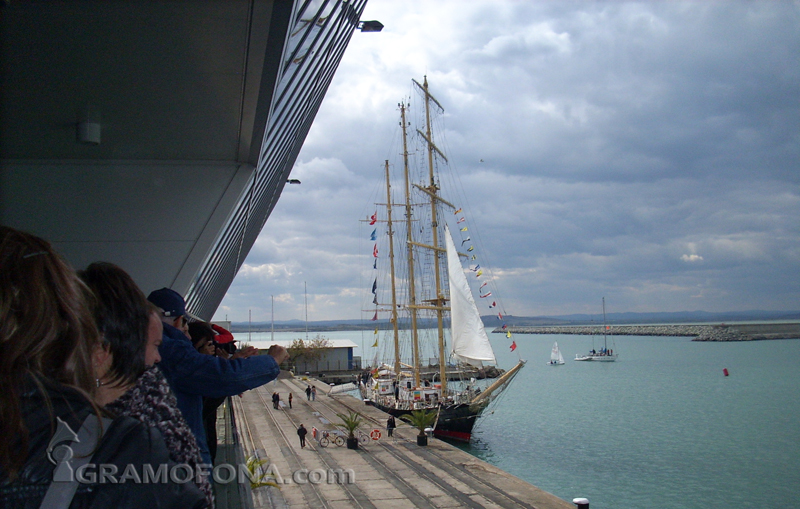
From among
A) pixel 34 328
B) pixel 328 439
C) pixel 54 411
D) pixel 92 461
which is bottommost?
pixel 328 439

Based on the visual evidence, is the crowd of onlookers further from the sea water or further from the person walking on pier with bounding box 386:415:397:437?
the person walking on pier with bounding box 386:415:397:437

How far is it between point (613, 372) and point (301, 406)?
55203 millimetres

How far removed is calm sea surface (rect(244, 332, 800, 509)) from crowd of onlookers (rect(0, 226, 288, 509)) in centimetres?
2350

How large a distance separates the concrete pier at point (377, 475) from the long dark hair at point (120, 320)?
12.1m

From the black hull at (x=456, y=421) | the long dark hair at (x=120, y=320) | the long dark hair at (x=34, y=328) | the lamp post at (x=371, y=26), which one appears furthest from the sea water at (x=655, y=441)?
the long dark hair at (x=34, y=328)

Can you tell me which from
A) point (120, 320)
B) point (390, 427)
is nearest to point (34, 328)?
point (120, 320)

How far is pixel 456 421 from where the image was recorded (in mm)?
34312

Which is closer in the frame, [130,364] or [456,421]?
[130,364]

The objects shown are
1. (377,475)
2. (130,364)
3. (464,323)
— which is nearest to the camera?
(130,364)

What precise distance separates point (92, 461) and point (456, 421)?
114 ft

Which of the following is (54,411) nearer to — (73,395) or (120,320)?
(73,395)

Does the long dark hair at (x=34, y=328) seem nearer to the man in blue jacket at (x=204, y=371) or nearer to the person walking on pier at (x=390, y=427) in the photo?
the man in blue jacket at (x=204, y=371)

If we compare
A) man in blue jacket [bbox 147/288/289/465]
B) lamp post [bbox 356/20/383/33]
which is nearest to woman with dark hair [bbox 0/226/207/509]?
man in blue jacket [bbox 147/288/289/465]

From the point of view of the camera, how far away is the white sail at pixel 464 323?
38531 mm
